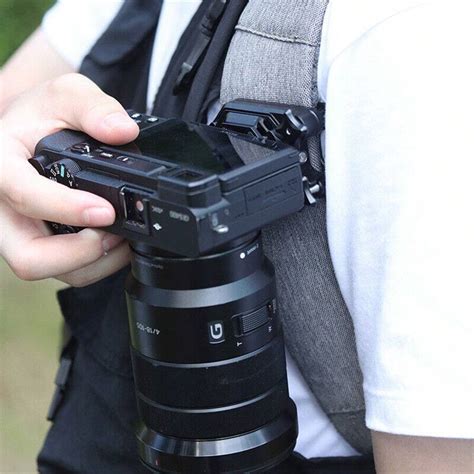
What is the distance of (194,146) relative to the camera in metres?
0.85

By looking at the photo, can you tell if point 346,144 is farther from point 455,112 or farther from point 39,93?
point 39,93

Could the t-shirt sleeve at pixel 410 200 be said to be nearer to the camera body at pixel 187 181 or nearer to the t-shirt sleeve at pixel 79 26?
the camera body at pixel 187 181

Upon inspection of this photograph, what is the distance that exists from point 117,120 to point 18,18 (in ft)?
7.50

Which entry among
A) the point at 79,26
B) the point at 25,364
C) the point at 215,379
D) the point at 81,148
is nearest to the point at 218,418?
the point at 215,379

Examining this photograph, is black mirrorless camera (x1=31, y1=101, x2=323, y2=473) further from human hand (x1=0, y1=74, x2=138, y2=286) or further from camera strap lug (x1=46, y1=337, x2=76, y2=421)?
camera strap lug (x1=46, y1=337, x2=76, y2=421)

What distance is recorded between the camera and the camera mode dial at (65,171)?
2.84 feet

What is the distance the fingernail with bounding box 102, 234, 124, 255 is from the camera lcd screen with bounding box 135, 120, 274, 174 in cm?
9

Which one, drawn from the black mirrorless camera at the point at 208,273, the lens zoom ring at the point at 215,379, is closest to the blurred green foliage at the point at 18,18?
the black mirrorless camera at the point at 208,273

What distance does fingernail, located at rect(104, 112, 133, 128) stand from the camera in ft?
2.90

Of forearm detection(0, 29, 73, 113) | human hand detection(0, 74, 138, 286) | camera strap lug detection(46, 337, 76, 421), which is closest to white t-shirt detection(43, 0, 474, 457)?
human hand detection(0, 74, 138, 286)

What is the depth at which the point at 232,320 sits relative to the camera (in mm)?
818

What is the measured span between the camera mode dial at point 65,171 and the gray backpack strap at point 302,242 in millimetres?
164

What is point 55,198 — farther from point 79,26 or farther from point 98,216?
point 79,26

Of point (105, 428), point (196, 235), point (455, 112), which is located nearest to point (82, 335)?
point (105, 428)
